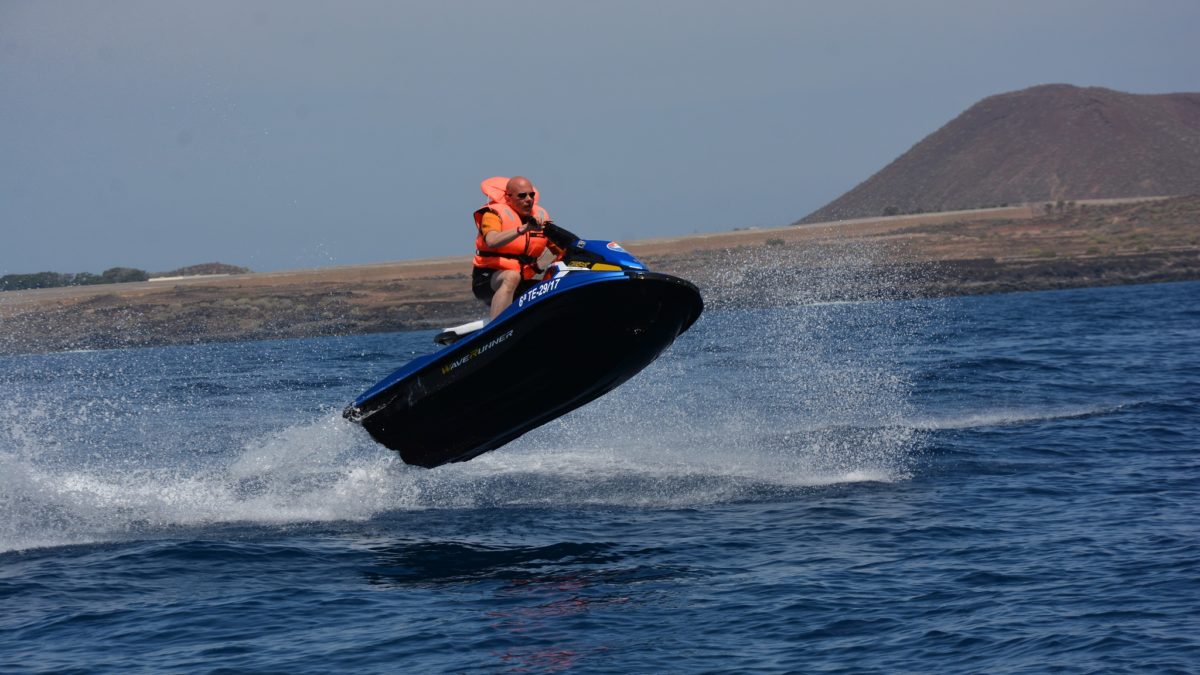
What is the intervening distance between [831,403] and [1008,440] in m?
4.64

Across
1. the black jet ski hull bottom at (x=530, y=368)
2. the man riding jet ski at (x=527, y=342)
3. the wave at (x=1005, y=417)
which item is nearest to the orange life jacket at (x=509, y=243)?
the man riding jet ski at (x=527, y=342)

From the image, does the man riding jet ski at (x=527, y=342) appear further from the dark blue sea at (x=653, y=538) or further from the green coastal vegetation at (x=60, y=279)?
the green coastal vegetation at (x=60, y=279)

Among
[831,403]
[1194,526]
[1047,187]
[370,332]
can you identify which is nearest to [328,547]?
[1194,526]

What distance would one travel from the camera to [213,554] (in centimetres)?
1141

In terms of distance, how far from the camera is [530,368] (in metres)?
12.2

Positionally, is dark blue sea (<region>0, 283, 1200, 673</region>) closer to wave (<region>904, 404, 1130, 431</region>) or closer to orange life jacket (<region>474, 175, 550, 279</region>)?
wave (<region>904, 404, 1130, 431</region>)

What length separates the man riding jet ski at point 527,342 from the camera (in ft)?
37.9

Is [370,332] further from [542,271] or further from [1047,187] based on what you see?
[1047,187]

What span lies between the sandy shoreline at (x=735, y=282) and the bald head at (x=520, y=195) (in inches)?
1721

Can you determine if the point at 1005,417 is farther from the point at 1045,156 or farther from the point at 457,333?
the point at 1045,156

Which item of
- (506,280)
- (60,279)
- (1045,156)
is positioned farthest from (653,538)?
(1045,156)

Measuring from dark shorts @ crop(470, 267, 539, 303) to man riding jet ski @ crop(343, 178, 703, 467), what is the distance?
15 mm

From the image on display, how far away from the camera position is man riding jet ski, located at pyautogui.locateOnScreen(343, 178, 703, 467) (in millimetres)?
11539

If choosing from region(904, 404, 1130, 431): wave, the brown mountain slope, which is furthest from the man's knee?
the brown mountain slope
